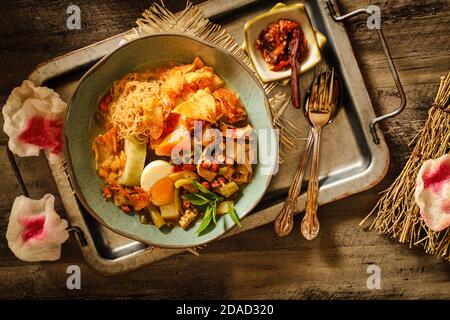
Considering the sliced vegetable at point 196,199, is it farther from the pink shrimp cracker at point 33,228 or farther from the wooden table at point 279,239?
the pink shrimp cracker at point 33,228

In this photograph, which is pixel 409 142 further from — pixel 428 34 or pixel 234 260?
pixel 234 260

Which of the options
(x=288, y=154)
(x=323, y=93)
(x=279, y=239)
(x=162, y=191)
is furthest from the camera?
(x=279, y=239)

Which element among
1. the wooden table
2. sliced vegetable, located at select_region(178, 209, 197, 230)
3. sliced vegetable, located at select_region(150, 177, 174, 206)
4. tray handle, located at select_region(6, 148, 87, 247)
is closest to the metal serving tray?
tray handle, located at select_region(6, 148, 87, 247)

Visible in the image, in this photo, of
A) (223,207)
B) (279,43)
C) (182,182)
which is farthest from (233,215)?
(279,43)

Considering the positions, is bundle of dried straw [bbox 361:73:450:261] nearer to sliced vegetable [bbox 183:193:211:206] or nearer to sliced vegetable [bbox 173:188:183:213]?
sliced vegetable [bbox 183:193:211:206]

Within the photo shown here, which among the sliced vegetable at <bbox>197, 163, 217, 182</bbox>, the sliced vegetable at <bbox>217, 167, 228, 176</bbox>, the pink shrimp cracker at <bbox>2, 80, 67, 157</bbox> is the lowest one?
the sliced vegetable at <bbox>217, 167, 228, 176</bbox>

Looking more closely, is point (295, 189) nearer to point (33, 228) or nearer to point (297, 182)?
point (297, 182)

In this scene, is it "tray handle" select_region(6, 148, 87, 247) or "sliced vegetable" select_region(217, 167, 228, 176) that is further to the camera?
"tray handle" select_region(6, 148, 87, 247)
